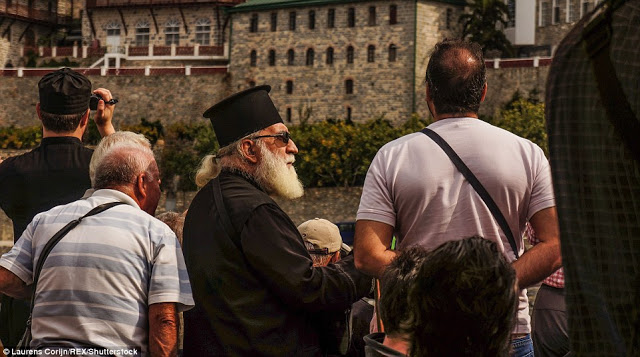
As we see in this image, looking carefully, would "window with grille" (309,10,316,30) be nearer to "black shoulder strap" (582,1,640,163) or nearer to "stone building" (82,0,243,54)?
"stone building" (82,0,243,54)

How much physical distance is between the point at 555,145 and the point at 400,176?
1841 millimetres

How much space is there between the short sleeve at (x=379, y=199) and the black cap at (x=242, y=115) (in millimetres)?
598

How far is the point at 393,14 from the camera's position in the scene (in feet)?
154

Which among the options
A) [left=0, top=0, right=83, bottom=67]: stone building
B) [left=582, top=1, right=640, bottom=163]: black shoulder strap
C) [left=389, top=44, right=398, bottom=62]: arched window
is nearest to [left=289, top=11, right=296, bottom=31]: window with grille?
[left=389, top=44, right=398, bottom=62]: arched window

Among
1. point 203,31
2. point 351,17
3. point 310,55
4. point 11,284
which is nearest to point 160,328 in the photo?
point 11,284

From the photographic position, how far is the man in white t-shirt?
13.4 feet

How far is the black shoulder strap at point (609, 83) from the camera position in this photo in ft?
7.29

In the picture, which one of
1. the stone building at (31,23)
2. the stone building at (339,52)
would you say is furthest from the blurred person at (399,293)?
the stone building at (31,23)

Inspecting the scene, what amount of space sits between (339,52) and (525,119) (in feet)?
35.6

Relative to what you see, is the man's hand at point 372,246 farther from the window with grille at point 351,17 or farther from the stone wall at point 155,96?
the stone wall at point 155,96

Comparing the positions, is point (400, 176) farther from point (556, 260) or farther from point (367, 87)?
point (367, 87)

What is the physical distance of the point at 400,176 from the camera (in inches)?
163

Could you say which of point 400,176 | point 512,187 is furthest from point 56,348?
point 512,187

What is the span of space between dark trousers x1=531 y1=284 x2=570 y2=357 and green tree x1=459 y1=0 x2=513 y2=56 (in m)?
38.2
